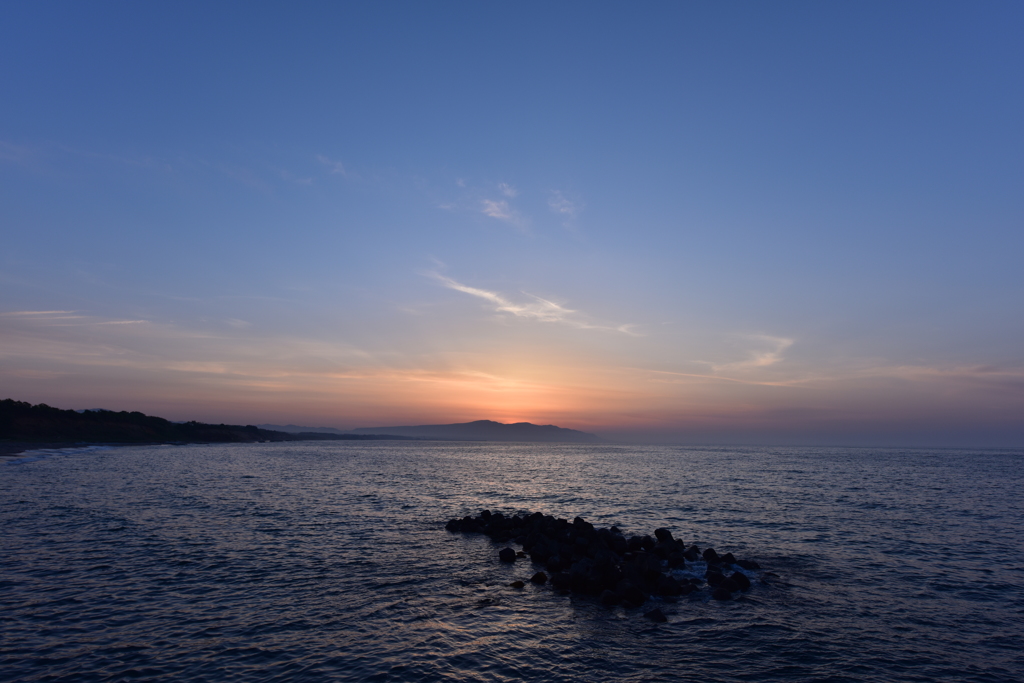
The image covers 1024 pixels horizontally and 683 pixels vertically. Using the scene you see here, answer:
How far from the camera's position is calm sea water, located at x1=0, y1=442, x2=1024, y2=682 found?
14398mm

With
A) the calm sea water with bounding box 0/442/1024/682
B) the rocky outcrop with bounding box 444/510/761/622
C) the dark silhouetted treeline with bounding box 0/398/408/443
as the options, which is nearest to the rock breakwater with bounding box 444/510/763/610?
the rocky outcrop with bounding box 444/510/761/622

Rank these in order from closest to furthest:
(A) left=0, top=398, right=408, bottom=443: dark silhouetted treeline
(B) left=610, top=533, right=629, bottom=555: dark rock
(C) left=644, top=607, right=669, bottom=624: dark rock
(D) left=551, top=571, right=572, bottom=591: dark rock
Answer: (C) left=644, top=607, right=669, bottom=624: dark rock → (D) left=551, top=571, right=572, bottom=591: dark rock → (B) left=610, top=533, right=629, bottom=555: dark rock → (A) left=0, top=398, right=408, bottom=443: dark silhouetted treeline

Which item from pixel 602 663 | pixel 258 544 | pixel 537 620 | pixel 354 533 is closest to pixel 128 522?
pixel 258 544

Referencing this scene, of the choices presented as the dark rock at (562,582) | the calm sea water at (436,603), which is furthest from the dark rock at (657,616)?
the dark rock at (562,582)

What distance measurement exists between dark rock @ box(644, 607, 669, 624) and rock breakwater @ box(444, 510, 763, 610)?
1.4 inches

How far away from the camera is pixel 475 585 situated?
22.2 m

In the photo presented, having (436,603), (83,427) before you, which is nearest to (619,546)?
(436,603)

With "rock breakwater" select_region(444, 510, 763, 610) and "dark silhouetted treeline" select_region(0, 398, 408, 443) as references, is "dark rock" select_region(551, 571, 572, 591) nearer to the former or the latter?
"rock breakwater" select_region(444, 510, 763, 610)

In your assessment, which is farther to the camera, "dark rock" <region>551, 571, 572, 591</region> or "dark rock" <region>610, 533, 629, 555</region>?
"dark rock" <region>610, 533, 629, 555</region>

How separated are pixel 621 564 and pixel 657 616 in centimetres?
690

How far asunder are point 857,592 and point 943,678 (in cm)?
802

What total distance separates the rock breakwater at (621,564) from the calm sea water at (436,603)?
0.90m

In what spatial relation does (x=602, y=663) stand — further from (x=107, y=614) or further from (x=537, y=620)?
(x=107, y=614)

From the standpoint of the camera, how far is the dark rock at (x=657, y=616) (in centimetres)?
1855
